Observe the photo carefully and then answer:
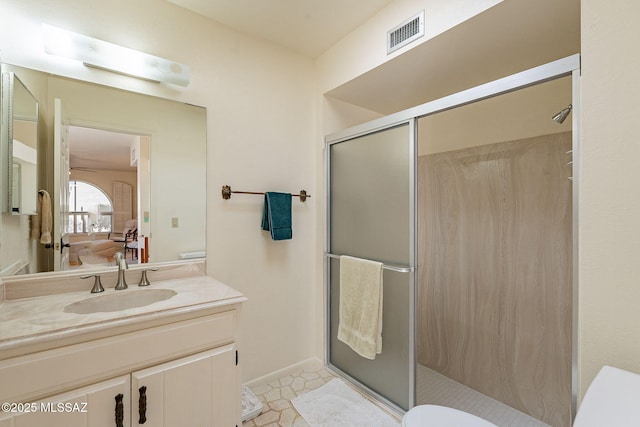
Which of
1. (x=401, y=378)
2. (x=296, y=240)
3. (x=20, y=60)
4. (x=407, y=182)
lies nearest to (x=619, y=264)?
(x=407, y=182)

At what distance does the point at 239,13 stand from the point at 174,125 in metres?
0.81

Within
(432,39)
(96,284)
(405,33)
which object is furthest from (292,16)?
(96,284)

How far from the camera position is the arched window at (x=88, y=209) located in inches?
59.9

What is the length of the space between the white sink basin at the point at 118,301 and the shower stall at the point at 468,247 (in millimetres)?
1187

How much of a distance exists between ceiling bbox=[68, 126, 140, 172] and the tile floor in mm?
1678

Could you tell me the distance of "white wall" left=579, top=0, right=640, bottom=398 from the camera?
0.95m

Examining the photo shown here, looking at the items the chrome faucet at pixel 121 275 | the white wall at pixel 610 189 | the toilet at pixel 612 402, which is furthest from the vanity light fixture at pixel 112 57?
the toilet at pixel 612 402

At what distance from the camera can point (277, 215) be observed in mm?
2049

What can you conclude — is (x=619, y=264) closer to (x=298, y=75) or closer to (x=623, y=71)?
(x=623, y=71)

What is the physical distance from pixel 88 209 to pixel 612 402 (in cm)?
230

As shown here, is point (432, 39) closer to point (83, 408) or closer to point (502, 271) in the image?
point (502, 271)

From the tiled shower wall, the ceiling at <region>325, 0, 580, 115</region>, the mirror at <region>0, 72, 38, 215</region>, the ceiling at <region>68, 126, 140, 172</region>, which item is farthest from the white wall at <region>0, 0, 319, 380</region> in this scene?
the tiled shower wall

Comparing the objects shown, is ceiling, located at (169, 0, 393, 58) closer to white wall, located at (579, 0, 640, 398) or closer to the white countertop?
white wall, located at (579, 0, 640, 398)

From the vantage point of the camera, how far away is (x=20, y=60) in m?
1.35
